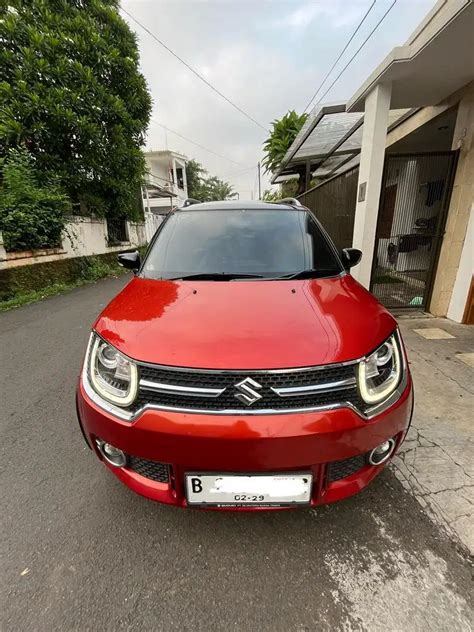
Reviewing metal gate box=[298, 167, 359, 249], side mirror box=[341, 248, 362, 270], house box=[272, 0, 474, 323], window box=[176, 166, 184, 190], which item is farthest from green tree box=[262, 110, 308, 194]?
window box=[176, 166, 184, 190]

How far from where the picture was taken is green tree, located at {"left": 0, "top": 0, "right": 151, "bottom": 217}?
7551mm

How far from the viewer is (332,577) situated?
1421 millimetres

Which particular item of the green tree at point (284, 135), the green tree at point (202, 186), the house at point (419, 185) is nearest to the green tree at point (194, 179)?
the green tree at point (202, 186)

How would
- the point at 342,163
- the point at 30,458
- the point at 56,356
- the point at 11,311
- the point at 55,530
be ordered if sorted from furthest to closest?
the point at 342,163
the point at 11,311
the point at 56,356
the point at 30,458
the point at 55,530

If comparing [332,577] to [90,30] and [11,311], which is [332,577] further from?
[90,30]

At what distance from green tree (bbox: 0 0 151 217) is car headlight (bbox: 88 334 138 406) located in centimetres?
861

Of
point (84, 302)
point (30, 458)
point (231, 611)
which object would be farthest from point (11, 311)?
point (231, 611)

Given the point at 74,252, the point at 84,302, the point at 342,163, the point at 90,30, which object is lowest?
the point at 84,302

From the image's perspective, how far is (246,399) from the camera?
1298mm

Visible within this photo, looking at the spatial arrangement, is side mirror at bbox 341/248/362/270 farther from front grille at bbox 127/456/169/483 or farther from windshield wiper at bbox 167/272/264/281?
front grille at bbox 127/456/169/483

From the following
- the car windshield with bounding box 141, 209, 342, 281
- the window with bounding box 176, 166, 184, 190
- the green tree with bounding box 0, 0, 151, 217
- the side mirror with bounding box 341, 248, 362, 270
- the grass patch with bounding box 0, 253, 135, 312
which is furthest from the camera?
the window with bounding box 176, 166, 184, 190

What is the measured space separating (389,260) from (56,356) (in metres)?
5.06

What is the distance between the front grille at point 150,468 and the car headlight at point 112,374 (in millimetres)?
285

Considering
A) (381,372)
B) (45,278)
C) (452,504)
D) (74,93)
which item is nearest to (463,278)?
(452,504)
